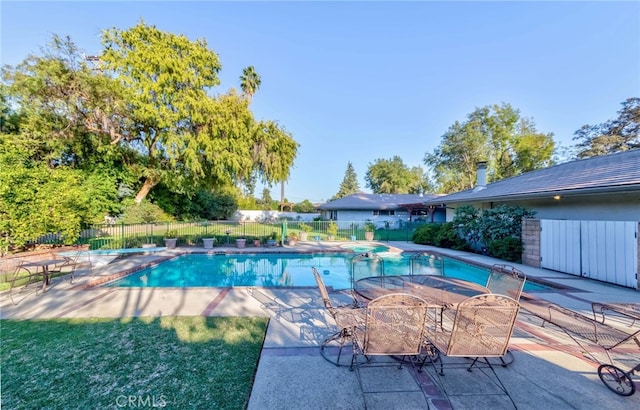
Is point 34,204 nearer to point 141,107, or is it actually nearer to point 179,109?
point 141,107

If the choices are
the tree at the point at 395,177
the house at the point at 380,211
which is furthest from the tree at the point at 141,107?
the tree at the point at 395,177

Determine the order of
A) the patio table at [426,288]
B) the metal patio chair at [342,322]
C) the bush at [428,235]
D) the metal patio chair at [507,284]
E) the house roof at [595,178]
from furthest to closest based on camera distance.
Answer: the bush at [428,235] → the house roof at [595,178] → the metal patio chair at [507,284] → the patio table at [426,288] → the metal patio chair at [342,322]

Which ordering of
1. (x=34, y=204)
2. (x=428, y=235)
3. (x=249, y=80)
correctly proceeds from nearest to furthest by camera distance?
1. (x=34, y=204)
2. (x=428, y=235)
3. (x=249, y=80)

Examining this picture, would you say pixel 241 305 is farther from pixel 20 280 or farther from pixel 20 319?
pixel 20 280

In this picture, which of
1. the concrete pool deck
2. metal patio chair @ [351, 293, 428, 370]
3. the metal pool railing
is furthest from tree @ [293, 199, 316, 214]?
metal patio chair @ [351, 293, 428, 370]

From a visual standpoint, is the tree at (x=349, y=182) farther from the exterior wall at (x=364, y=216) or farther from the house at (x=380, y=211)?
the exterior wall at (x=364, y=216)

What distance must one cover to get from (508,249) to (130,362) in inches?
446

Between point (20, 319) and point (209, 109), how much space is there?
1211cm

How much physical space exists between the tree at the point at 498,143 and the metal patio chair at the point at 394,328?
3236cm

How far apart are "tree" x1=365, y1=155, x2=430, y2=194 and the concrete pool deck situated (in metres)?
45.5

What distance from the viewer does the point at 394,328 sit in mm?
2520

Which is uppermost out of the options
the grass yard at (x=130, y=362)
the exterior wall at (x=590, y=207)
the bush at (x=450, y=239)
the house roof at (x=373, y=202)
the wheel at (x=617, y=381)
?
the house roof at (x=373, y=202)

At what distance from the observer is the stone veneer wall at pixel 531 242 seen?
8.65 metres

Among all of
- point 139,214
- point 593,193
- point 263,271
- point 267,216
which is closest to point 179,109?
point 139,214
